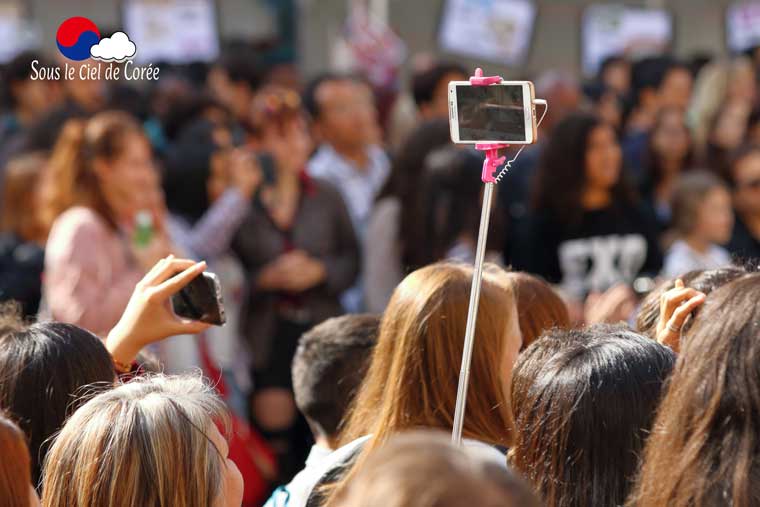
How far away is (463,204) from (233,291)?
1.21m

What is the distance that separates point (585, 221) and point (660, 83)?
3.77 metres

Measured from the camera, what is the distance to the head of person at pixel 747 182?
5895mm

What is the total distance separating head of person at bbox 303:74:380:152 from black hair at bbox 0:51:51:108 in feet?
5.76

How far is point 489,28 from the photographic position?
324 inches

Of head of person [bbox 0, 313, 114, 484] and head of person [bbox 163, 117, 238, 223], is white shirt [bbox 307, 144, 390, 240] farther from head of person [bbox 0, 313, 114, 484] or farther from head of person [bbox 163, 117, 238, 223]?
head of person [bbox 0, 313, 114, 484]

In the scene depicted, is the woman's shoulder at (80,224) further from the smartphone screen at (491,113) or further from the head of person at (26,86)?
the head of person at (26,86)

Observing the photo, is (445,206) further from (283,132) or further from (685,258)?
(685,258)

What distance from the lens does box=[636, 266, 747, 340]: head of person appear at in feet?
8.95

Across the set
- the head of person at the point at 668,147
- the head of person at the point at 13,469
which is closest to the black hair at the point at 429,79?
the head of person at the point at 668,147

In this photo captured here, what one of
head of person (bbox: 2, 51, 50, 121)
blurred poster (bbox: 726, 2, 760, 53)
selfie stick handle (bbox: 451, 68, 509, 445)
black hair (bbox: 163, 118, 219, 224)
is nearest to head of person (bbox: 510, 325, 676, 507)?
selfie stick handle (bbox: 451, 68, 509, 445)

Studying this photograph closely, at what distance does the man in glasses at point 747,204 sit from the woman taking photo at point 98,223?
113 inches

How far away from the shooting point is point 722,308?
1.82 metres

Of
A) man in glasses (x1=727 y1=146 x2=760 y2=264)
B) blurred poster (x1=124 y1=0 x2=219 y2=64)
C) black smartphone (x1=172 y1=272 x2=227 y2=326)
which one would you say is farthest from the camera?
blurred poster (x1=124 y1=0 x2=219 y2=64)

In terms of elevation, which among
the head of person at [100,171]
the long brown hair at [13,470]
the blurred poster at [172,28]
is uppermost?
the blurred poster at [172,28]
